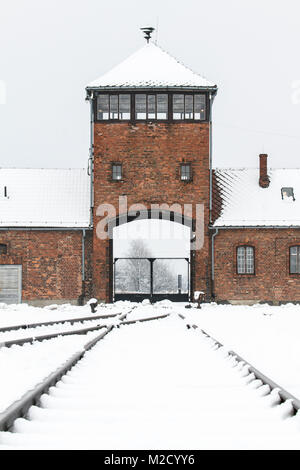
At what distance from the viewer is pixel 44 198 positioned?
107 feet

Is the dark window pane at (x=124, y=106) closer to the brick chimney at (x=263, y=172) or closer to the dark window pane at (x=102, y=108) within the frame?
the dark window pane at (x=102, y=108)

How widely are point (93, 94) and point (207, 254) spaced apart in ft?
29.9

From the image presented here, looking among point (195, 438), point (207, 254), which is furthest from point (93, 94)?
point (195, 438)

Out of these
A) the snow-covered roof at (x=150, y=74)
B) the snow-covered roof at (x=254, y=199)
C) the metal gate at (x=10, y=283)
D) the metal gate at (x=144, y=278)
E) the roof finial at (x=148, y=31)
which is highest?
the roof finial at (x=148, y=31)

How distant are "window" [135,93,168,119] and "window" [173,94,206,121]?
1.66 ft

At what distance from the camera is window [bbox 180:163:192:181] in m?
30.5

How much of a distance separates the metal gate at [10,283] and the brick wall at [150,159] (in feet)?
13.7

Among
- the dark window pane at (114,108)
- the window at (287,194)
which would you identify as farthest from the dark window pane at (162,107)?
the window at (287,194)

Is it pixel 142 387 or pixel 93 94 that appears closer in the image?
pixel 142 387

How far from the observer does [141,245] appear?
86625 millimetres

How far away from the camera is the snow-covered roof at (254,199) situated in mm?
31266

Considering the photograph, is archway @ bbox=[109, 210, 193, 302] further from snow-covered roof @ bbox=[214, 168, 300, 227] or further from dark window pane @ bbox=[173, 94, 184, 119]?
dark window pane @ bbox=[173, 94, 184, 119]
